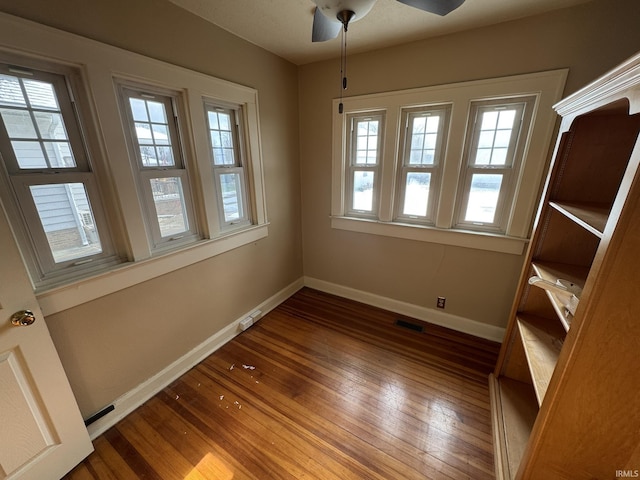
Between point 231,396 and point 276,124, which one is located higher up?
point 276,124

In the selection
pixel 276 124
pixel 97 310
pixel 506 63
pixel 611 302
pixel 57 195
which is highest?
pixel 506 63

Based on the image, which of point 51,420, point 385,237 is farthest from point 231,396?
point 385,237

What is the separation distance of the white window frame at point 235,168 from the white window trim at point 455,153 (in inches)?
37.2

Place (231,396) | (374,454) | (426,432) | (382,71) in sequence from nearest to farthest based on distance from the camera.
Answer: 1. (374,454)
2. (426,432)
3. (231,396)
4. (382,71)

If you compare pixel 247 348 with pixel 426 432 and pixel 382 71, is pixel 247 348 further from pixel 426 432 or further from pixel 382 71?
pixel 382 71

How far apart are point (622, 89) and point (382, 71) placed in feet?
5.93

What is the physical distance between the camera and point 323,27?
1349 millimetres

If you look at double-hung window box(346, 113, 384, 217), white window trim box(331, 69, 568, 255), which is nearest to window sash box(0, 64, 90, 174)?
white window trim box(331, 69, 568, 255)

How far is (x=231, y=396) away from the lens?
1.79 meters

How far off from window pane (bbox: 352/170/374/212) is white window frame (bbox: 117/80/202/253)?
1639 millimetres

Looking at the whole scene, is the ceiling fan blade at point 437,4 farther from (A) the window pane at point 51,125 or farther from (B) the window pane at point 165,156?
(A) the window pane at point 51,125

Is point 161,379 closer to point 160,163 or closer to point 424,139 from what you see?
point 160,163

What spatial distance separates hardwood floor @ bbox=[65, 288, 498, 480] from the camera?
1373mm

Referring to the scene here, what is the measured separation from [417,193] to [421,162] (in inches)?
11.4
